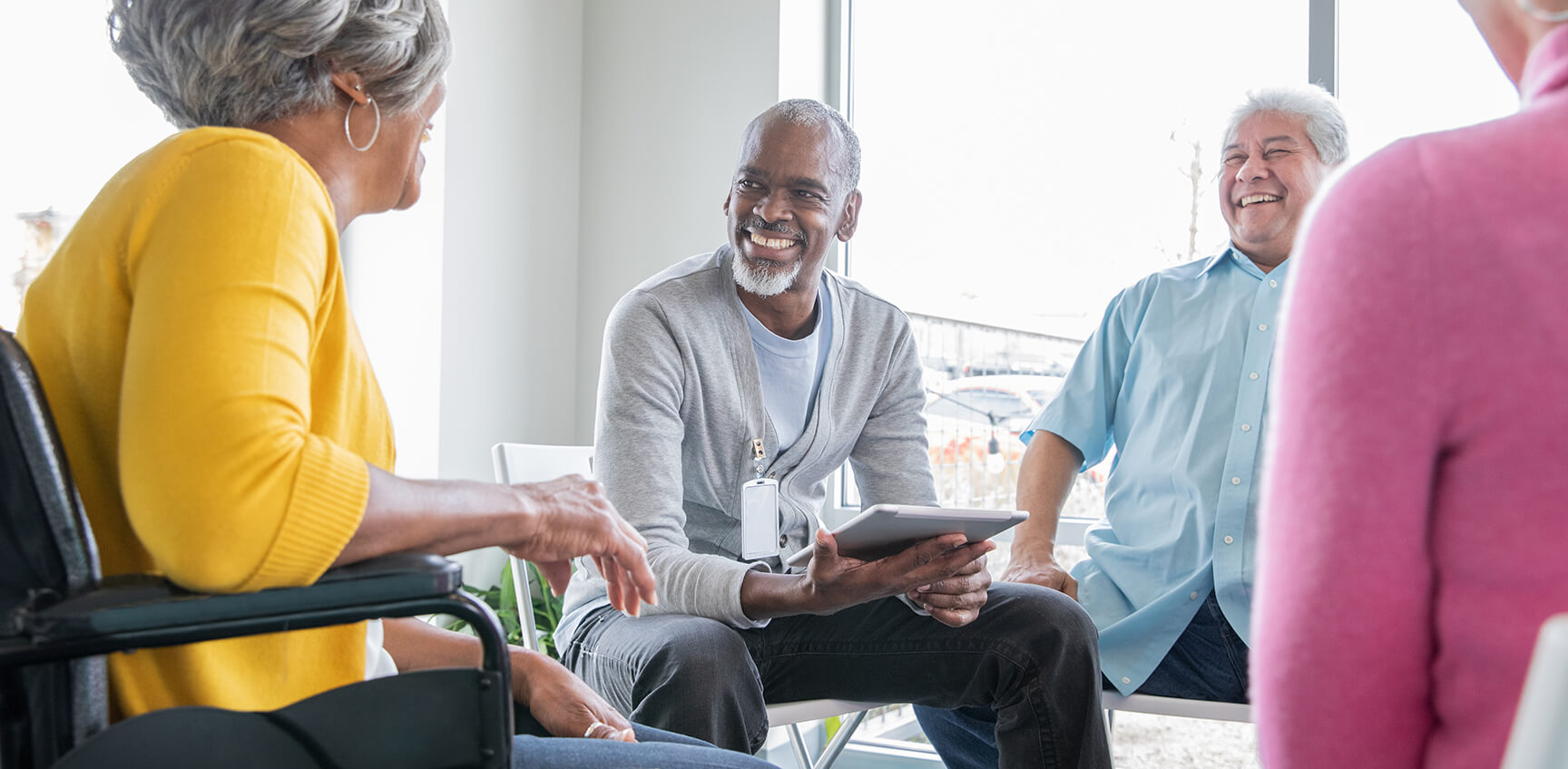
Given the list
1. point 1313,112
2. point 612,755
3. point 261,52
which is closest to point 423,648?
point 612,755

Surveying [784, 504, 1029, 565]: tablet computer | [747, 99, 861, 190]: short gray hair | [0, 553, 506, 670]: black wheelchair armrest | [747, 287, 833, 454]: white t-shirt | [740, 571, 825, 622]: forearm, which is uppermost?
[747, 99, 861, 190]: short gray hair

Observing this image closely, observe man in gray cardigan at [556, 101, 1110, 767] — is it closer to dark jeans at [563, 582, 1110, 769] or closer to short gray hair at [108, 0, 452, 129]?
dark jeans at [563, 582, 1110, 769]

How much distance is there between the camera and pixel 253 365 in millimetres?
835

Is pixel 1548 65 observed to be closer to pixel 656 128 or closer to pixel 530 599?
pixel 530 599

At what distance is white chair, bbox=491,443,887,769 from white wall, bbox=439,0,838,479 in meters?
0.75

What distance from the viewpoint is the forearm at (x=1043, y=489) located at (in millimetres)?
2246

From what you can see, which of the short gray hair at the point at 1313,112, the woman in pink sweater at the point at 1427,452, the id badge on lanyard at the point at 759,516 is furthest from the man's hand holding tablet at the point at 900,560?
the short gray hair at the point at 1313,112

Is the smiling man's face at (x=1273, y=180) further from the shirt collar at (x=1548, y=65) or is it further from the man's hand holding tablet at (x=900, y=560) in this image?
the shirt collar at (x=1548, y=65)

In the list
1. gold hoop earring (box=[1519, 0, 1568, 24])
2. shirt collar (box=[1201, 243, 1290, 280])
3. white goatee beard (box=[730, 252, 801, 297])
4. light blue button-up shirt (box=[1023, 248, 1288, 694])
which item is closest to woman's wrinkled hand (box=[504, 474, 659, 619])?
gold hoop earring (box=[1519, 0, 1568, 24])

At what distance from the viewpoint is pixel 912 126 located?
317 centimetres

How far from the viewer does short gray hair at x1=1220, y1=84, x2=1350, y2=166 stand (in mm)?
2207

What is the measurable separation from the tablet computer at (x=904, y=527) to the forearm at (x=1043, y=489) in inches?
24.3

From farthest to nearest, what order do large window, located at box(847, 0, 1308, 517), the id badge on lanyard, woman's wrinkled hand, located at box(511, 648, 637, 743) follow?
large window, located at box(847, 0, 1308, 517), the id badge on lanyard, woman's wrinkled hand, located at box(511, 648, 637, 743)

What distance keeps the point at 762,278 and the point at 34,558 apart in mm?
1393
